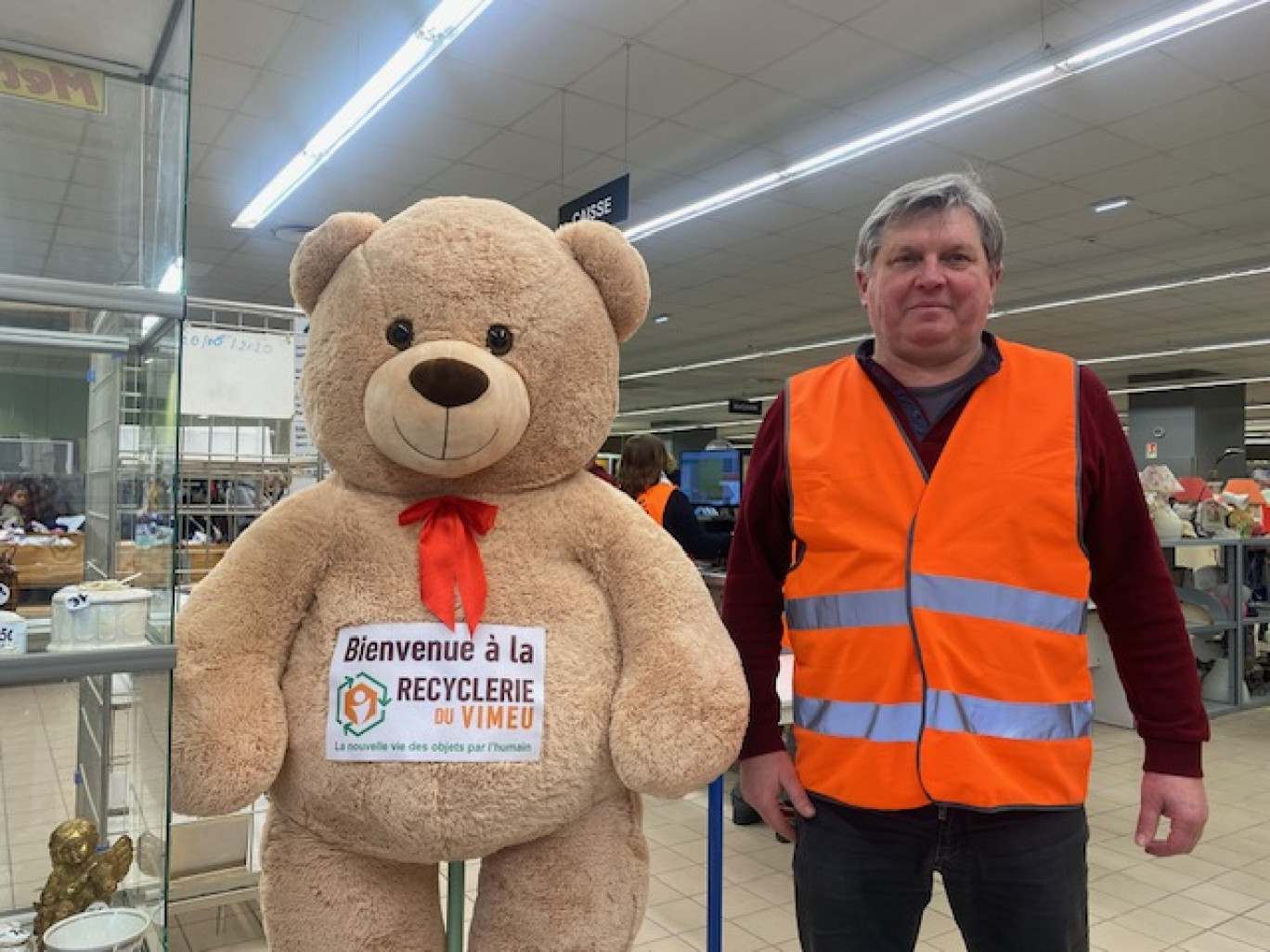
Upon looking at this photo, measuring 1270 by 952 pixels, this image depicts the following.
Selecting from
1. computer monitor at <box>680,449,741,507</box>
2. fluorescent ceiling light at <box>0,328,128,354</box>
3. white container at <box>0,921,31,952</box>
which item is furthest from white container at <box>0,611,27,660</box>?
computer monitor at <box>680,449,741,507</box>

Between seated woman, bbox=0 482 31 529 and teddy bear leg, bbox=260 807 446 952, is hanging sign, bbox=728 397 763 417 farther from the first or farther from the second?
seated woman, bbox=0 482 31 529

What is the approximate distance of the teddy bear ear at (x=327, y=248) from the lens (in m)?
1.36

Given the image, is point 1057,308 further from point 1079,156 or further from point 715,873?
point 715,873

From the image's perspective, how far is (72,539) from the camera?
47.4 inches

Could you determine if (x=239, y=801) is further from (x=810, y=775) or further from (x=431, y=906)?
(x=810, y=775)

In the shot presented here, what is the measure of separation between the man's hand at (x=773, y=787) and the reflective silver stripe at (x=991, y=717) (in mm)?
254

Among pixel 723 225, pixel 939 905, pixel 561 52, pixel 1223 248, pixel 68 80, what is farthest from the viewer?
pixel 1223 248

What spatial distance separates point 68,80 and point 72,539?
560 millimetres

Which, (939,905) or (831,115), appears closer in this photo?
(939,905)

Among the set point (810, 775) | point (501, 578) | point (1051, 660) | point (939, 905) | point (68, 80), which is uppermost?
point (68, 80)

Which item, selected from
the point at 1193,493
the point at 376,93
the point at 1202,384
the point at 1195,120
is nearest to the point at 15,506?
the point at 376,93

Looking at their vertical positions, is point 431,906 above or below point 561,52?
below

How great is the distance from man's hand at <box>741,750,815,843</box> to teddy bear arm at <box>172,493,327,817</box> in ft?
2.46

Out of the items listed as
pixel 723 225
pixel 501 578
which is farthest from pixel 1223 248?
pixel 501 578
